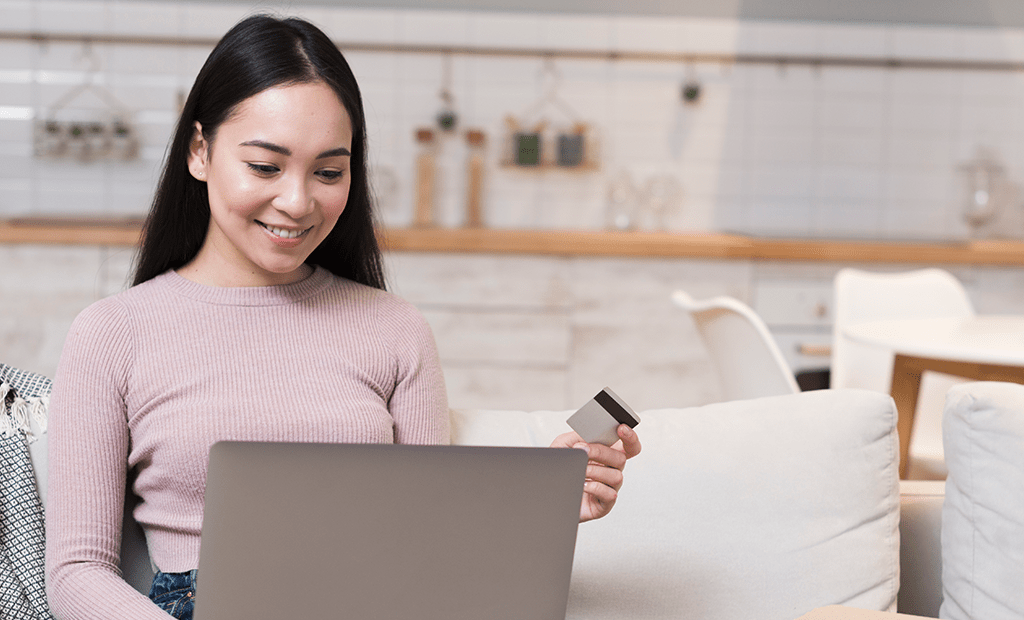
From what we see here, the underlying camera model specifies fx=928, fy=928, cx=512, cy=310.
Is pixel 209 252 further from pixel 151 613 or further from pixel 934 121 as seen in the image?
pixel 934 121

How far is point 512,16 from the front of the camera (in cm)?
394

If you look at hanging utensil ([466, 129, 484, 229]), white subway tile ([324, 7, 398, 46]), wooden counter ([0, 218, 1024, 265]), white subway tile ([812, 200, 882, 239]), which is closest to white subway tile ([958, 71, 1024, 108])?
white subway tile ([812, 200, 882, 239])

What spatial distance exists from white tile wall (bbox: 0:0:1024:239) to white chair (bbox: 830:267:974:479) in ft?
4.24

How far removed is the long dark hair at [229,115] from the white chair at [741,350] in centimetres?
99

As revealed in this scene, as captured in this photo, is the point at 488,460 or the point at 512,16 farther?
the point at 512,16

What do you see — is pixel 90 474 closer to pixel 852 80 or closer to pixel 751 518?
pixel 751 518

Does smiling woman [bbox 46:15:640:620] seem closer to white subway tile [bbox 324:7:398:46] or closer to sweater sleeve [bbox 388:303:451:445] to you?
sweater sleeve [bbox 388:303:451:445]

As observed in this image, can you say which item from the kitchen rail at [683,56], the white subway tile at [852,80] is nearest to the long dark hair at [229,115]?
the kitchen rail at [683,56]

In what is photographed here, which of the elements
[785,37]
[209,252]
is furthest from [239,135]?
[785,37]

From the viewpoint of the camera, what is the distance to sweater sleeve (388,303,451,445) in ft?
3.84

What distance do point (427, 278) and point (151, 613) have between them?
239 cm

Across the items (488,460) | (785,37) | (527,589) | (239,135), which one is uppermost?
(785,37)

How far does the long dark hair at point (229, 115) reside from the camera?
107cm

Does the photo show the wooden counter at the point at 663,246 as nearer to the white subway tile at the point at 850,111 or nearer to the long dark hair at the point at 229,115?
the white subway tile at the point at 850,111
